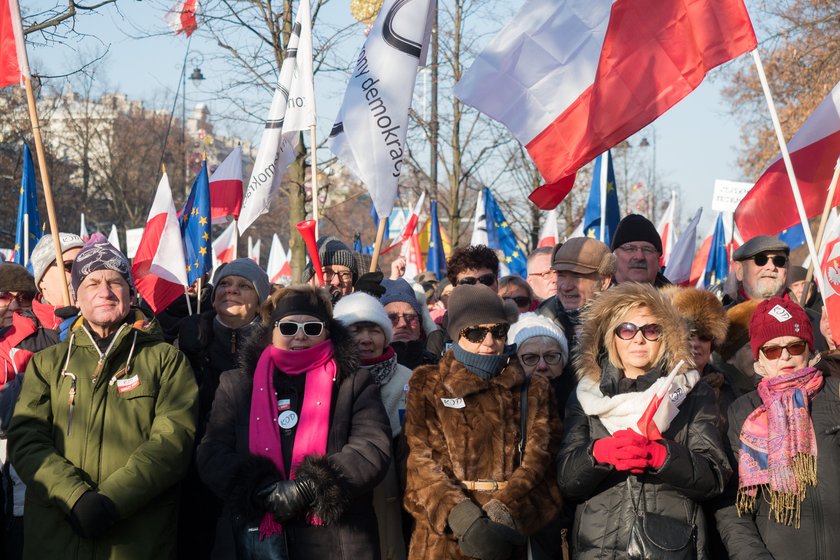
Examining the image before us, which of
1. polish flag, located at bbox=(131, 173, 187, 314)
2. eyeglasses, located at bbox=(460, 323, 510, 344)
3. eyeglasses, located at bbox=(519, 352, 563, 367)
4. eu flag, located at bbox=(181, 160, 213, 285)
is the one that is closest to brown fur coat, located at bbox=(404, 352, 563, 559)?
eyeglasses, located at bbox=(460, 323, 510, 344)

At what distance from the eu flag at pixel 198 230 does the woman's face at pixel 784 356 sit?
17.8 feet

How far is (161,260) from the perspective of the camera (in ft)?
26.7

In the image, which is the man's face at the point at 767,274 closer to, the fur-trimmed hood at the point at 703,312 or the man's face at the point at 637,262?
the man's face at the point at 637,262

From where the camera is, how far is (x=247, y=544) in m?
5.00

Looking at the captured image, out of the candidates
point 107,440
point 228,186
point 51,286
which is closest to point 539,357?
point 107,440

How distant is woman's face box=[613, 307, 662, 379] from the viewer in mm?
4918

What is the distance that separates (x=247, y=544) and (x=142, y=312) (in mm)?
1482

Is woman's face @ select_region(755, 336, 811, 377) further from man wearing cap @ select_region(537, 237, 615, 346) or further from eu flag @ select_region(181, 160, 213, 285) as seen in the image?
eu flag @ select_region(181, 160, 213, 285)

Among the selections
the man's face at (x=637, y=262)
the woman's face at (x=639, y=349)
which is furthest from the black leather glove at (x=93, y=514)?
the man's face at (x=637, y=262)

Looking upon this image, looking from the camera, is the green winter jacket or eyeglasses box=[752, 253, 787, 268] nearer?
the green winter jacket

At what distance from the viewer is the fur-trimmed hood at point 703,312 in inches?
219

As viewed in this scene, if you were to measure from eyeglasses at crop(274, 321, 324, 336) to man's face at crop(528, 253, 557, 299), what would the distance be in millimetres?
3257

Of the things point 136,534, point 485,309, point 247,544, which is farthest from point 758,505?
point 136,534

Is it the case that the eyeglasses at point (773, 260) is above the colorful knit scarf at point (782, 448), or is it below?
above
